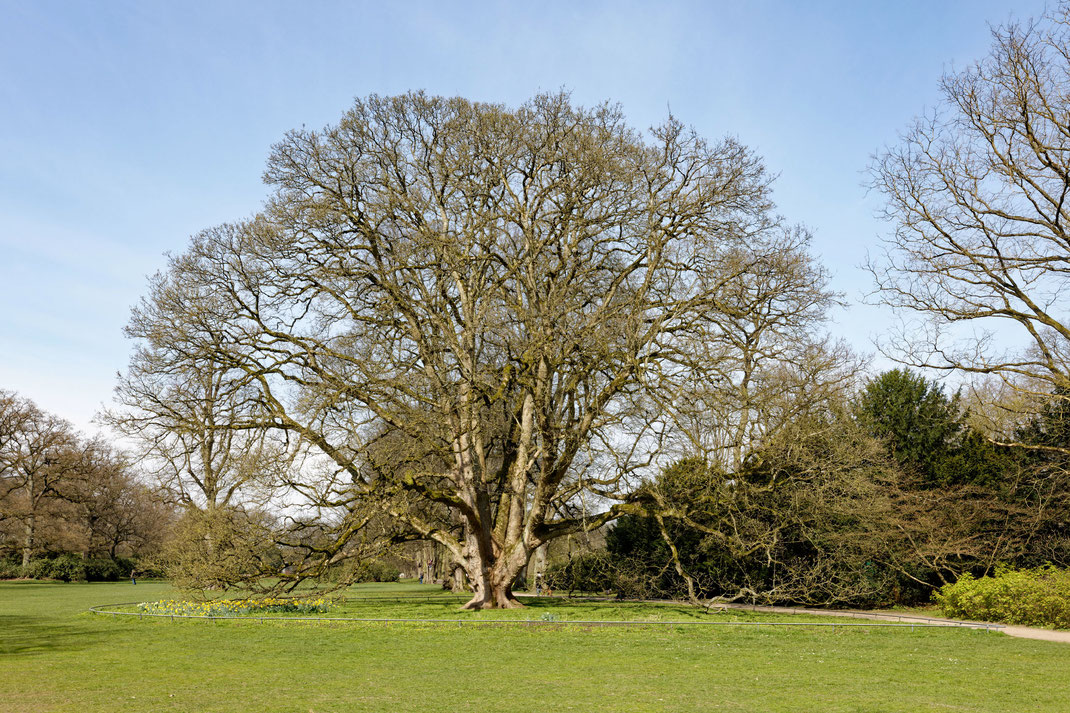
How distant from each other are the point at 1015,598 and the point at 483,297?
1442 cm

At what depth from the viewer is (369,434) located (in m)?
25.8

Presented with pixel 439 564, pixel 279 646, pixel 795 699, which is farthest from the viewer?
pixel 439 564

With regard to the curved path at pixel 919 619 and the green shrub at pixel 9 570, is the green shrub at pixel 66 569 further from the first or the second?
the curved path at pixel 919 619

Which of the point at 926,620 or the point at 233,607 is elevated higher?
the point at 233,607

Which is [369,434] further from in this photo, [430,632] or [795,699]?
[795,699]

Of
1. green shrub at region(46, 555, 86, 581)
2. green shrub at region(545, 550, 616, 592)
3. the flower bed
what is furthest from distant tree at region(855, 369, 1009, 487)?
green shrub at region(46, 555, 86, 581)

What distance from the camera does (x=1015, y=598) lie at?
1845 cm

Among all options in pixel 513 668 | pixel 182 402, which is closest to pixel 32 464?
pixel 182 402

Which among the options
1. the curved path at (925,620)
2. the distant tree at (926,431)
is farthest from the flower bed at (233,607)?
the distant tree at (926,431)

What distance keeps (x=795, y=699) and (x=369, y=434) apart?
18.9 meters

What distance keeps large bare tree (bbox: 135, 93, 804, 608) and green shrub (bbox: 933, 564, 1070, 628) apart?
8242 mm

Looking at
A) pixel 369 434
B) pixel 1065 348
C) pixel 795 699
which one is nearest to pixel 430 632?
pixel 795 699

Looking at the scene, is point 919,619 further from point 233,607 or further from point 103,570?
point 103,570

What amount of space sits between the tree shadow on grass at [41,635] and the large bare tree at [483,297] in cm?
536
